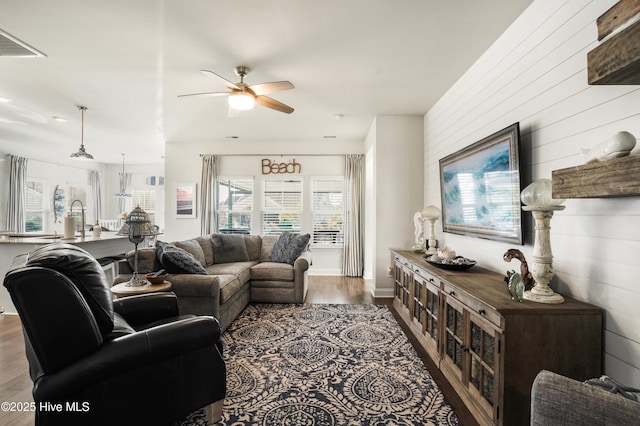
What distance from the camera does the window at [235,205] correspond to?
6.45 m

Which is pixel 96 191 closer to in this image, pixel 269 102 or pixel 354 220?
pixel 354 220

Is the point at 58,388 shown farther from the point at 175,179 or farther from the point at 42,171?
the point at 42,171

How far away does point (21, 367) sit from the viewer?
8.14 ft

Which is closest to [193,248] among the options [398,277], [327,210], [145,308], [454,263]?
[145,308]

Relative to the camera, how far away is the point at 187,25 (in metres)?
2.44

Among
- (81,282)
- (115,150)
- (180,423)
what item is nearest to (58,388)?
(81,282)

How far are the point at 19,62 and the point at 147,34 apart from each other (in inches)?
65.0

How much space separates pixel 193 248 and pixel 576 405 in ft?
13.5

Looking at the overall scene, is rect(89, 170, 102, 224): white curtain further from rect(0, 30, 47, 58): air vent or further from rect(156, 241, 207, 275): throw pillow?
rect(156, 241, 207, 275): throw pillow

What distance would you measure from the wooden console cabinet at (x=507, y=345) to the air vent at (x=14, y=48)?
4172 mm

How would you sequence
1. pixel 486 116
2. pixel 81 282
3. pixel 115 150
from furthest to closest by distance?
1. pixel 115 150
2. pixel 486 116
3. pixel 81 282

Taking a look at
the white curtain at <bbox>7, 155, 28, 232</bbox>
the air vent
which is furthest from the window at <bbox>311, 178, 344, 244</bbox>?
the white curtain at <bbox>7, 155, 28, 232</bbox>

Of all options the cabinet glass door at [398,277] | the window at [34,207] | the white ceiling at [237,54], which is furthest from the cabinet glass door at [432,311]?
the window at [34,207]

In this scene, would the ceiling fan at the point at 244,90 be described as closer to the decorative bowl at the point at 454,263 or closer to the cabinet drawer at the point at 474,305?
the decorative bowl at the point at 454,263
